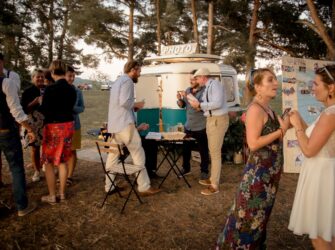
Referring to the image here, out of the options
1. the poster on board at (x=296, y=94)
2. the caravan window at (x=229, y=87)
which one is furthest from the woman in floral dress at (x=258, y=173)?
the caravan window at (x=229, y=87)

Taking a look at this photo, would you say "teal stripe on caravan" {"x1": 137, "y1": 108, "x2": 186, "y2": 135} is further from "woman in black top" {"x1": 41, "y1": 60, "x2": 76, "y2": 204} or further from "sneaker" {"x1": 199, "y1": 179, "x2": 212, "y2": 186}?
"woman in black top" {"x1": 41, "y1": 60, "x2": 76, "y2": 204}

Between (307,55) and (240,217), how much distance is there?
13180 millimetres

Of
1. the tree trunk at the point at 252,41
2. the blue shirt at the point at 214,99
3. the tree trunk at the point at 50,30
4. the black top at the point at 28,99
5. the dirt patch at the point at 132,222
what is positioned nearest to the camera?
the dirt patch at the point at 132,222

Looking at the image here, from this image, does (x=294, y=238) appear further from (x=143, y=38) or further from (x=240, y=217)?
(x=143, y=38)

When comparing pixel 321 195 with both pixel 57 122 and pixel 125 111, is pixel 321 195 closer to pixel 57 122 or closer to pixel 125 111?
pixel 125 111

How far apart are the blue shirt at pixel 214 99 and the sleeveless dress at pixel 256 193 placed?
2.36 m

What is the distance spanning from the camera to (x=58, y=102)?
435cm

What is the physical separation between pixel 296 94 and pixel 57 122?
14.6 ft

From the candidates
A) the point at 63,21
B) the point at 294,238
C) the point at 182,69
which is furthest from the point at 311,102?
the point at 63,21

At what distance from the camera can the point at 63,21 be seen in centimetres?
2484

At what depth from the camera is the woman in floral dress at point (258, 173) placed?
2.46 meters

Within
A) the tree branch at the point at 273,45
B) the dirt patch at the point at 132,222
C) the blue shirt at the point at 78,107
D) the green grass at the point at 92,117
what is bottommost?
the dirt patch at the point at 132,222

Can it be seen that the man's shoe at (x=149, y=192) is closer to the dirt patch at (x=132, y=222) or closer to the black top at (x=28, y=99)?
the dirt patch at (x=132, y=222)

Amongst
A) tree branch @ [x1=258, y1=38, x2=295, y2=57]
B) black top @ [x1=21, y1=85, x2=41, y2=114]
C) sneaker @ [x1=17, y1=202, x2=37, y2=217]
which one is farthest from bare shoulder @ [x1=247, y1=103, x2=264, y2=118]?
tree branch @ [x1=258, y1=38, x2=295, y2=57]
